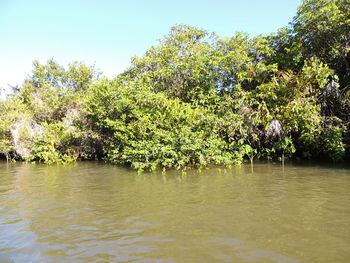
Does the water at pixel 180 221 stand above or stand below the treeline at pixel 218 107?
below

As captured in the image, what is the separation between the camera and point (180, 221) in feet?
15.4

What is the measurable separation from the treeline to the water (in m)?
3.57

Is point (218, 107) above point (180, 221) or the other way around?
above

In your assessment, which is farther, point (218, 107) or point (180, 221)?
point (218, 107)

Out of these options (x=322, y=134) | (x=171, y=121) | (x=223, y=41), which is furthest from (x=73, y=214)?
(x=223, y=41)

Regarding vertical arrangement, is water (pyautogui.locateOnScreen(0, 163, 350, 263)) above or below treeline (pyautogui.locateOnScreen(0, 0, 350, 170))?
below

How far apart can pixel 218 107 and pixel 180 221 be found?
917 cm

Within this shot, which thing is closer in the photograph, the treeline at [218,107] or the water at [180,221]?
the water at [180,221]

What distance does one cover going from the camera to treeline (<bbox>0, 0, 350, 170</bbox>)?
11391 millimetres

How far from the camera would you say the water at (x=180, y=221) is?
11.4 feet

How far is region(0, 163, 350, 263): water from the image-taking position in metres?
3.48

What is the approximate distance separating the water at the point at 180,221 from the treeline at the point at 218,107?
357 cm

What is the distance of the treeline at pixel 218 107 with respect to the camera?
11391 mm

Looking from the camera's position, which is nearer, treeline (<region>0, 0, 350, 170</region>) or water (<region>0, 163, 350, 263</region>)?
water (<region>0, 163, 350, 263</region>)
